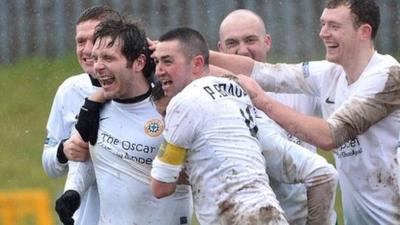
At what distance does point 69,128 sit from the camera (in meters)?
8.09

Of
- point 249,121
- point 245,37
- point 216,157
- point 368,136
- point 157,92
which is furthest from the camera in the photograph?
point 245,37

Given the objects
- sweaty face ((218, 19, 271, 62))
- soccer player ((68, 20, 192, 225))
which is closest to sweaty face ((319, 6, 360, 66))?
sweaty face ((218, 19, 271, 62))

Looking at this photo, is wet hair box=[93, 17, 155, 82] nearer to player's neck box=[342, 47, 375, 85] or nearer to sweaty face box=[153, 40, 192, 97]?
sweaty face box=[153, 40, 192, 97]

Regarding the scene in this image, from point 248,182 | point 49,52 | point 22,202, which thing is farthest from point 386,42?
point 248,182

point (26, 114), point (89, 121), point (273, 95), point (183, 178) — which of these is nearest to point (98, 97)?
point (89, 121)

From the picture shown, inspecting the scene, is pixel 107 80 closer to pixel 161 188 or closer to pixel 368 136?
pixel 161 188

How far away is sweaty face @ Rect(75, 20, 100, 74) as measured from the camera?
25.8ft

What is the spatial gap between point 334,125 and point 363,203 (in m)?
0.57

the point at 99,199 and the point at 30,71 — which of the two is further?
the point at 30,71

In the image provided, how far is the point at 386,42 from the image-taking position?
55.4 feet

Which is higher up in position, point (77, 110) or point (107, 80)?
point (107, 80)

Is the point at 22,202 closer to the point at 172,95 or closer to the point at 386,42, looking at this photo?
the point at 172,95

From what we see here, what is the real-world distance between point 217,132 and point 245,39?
1.85m

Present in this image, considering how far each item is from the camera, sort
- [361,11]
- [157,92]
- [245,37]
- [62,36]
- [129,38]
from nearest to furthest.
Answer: [157,92], [129,38], [361,11], [245,37], [62,36]
